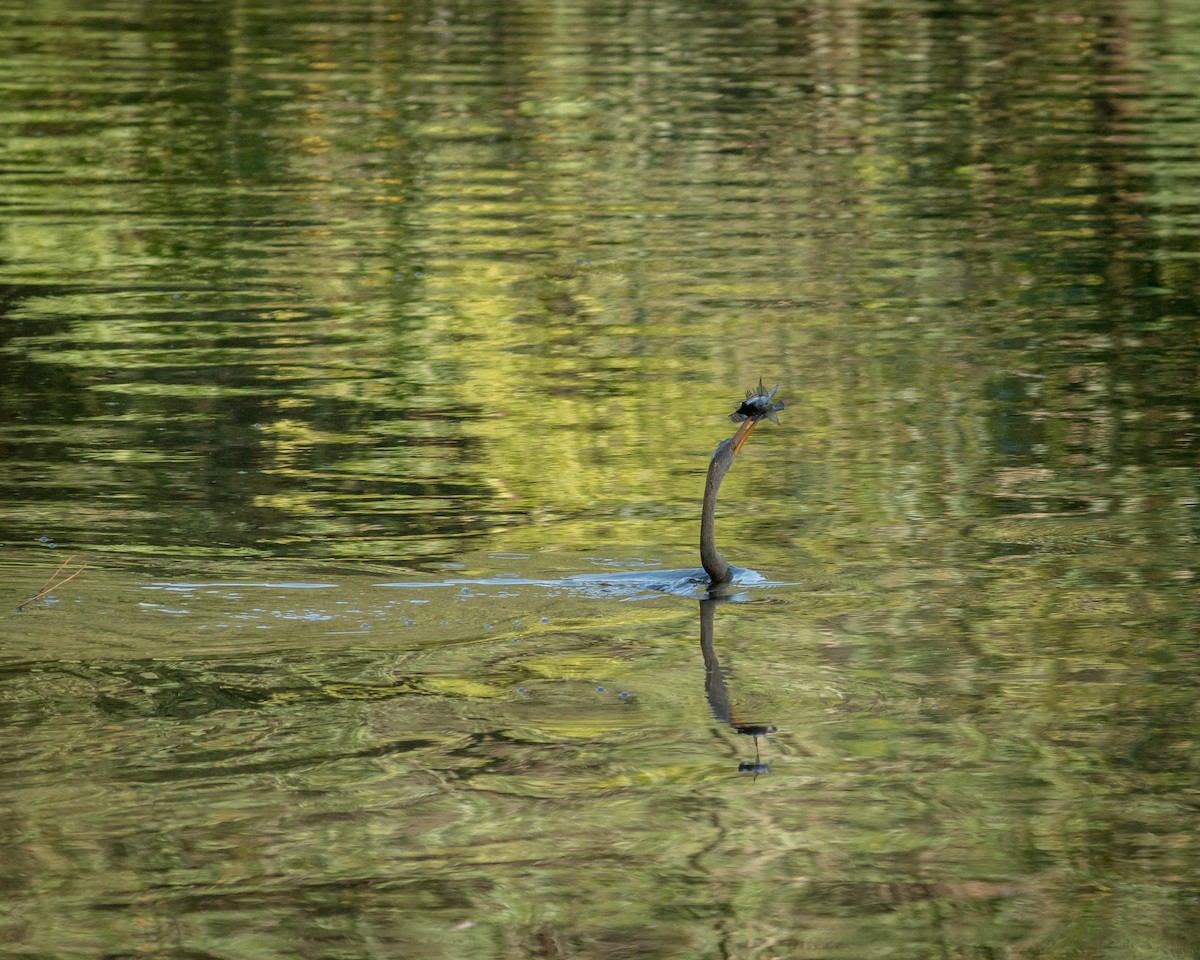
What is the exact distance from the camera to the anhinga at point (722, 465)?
7.27m

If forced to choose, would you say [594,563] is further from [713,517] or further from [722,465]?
[722,465]

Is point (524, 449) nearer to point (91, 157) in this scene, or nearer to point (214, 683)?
point (214, 683)

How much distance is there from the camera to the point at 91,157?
20.7 m

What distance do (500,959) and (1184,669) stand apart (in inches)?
116

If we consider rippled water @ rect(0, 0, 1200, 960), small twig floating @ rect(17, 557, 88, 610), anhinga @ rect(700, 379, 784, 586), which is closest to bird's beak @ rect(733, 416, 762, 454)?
anhinga @ rect(700, 379, 784, 586)

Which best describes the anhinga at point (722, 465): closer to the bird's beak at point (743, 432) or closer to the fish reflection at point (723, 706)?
the bird's beak at point (743, 432)

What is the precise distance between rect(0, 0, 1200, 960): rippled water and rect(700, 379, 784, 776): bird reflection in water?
0.03 metres

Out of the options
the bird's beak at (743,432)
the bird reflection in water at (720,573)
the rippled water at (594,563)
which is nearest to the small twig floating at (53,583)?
the rippled water at (594,563)

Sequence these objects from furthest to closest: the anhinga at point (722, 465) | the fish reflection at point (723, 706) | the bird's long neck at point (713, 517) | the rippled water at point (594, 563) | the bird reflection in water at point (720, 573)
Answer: the bird's long neck at point (713, 517), the anhinga at point (722, 465), the bird reflection in water at point (720, 573), the fish reflection at point (723, 706), the rippled water at point (594, 563)

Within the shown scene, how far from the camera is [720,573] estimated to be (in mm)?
7777

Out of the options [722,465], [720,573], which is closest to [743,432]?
[722,465]

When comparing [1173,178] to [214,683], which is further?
[1173,178]

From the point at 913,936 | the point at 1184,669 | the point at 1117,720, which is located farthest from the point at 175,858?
the point at 1184,669

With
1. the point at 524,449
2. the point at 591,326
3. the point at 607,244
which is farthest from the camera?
the point at 607,244
